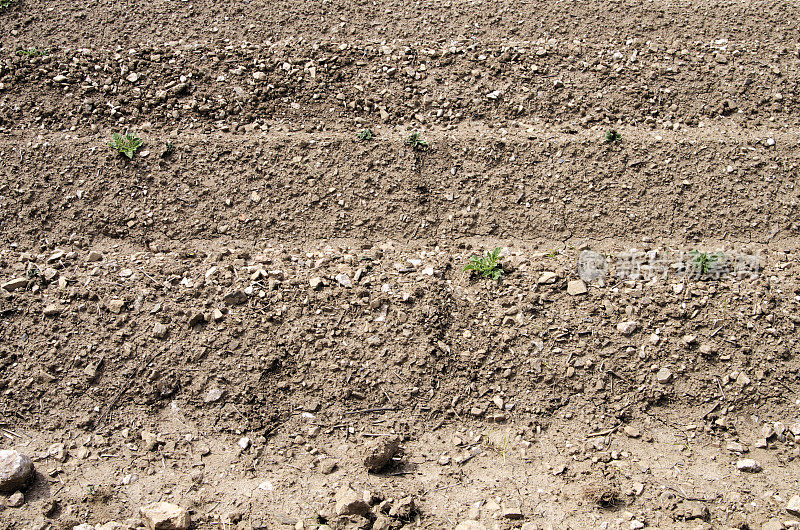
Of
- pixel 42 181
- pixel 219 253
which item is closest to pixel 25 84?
pixel 42 181

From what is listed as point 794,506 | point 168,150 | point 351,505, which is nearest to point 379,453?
point 351,505

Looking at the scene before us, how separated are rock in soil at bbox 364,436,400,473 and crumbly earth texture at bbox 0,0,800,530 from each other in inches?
1.8

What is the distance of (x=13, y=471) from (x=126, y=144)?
98.5 inches

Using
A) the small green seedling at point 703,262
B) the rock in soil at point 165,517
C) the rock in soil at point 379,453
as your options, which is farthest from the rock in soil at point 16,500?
the small green seedling at point 703,262

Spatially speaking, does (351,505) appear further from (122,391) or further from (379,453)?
(122,391)

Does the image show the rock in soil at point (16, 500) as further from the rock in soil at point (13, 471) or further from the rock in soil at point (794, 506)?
the rock in soil at point (794, 506)

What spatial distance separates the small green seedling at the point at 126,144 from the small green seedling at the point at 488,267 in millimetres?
2653

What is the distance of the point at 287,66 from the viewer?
17.6 ft

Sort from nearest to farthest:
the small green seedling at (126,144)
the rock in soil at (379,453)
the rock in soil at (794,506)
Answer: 1. the rock in soil at (794,506)
2. the rock in soil at (379,453)
3. the small green seedling at (126,144)

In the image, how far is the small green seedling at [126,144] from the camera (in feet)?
15.8

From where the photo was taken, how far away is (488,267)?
4.30 meters

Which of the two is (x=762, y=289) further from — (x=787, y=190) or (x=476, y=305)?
(x=476, y=305)

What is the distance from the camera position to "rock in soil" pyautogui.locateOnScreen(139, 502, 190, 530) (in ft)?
10.4

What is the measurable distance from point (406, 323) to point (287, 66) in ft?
8.46
